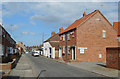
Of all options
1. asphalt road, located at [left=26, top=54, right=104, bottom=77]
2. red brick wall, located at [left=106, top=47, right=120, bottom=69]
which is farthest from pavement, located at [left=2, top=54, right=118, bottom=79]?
red brick wall, located at [left=106, top=47, right=120, bottom=69]

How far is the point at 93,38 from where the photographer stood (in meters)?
27.6

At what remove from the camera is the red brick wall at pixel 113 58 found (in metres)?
15.5

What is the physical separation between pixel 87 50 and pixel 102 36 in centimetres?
404

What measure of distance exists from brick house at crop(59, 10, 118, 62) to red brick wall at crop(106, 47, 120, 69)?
9.40 m

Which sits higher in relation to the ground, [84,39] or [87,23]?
[87,23]

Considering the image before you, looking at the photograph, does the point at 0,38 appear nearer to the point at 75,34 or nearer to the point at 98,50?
the point at 75,34

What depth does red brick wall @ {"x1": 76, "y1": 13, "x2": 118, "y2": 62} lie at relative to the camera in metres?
26.8

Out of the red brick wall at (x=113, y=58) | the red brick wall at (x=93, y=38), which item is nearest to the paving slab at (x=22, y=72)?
the red brick wall at (x=113, y=58)

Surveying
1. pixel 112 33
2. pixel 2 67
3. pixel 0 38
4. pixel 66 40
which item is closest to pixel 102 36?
pixel 112 33

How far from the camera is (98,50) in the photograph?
27.5 m

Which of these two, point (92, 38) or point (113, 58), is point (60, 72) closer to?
point (113, 58)

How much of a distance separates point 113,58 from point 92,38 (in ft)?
38.1

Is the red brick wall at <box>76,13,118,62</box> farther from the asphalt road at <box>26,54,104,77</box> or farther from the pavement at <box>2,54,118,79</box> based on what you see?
the asphalt road at <box>26,54,104,77</box>

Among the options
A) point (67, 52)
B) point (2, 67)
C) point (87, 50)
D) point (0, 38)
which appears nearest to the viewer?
point (2, 67)
